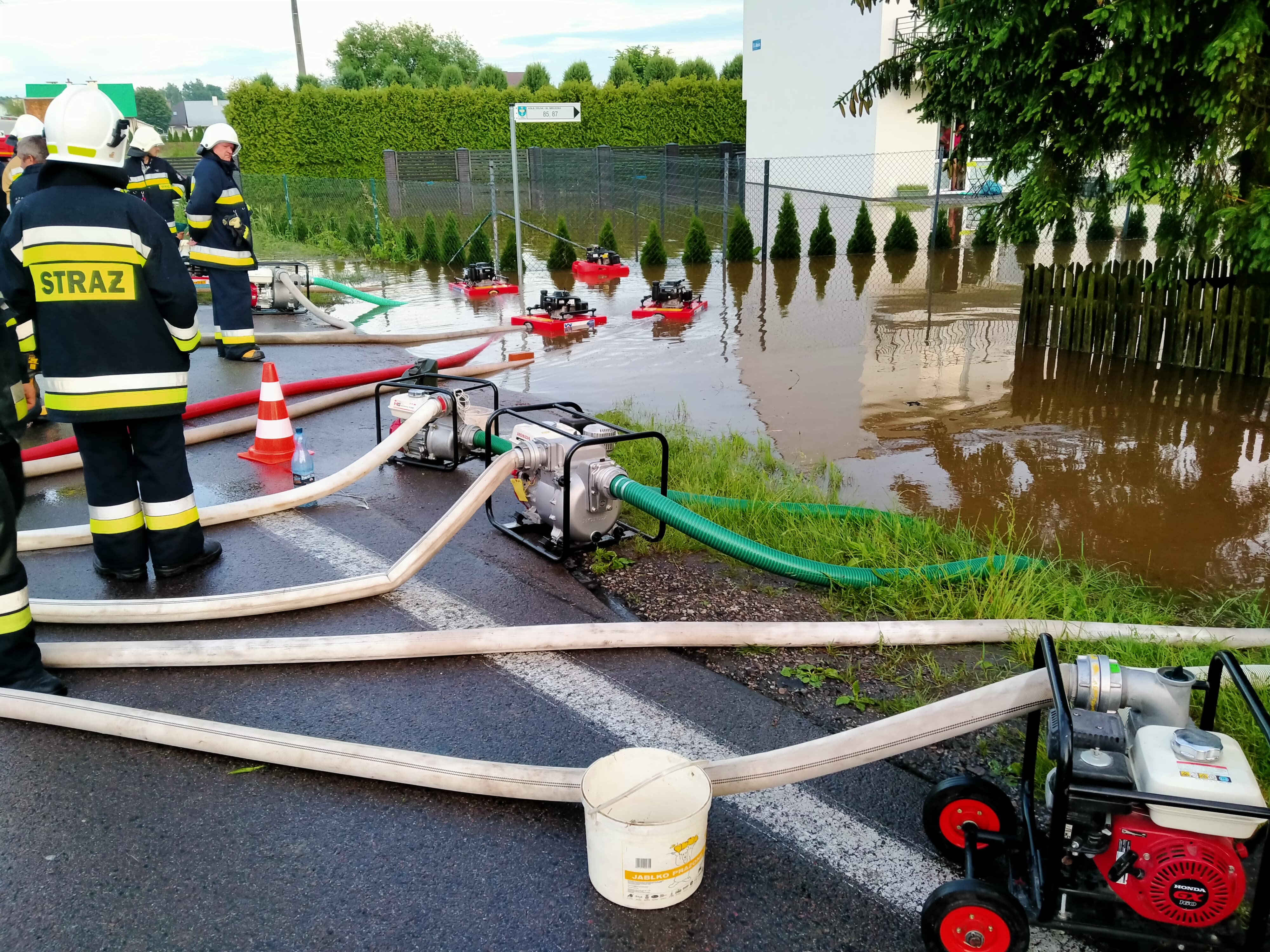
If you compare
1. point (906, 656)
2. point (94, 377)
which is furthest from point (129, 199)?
point (906, 656)

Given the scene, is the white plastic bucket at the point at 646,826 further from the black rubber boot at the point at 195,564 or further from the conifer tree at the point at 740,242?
the conifer tree at the point at 740,242

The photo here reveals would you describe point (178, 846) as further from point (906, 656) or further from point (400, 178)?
point (400, 178)

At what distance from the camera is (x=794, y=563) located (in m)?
4.53

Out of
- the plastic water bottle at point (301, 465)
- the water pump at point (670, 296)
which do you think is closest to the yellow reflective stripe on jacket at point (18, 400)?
the plastic water bottle at point (301, 465)

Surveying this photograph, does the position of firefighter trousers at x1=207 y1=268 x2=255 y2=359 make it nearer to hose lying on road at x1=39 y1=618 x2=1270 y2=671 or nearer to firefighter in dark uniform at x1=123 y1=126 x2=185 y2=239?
firefighter in dark uniform at x1=123 y1=126 x2=185 y2=239

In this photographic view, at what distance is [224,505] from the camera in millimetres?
5441

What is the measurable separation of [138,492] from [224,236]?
17.7ft

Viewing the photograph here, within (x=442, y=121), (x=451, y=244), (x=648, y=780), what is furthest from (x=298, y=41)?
(x=648, y=780)

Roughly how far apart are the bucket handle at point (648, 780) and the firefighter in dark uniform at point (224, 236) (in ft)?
26.9

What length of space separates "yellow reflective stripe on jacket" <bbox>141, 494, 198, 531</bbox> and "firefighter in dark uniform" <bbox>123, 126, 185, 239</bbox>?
22.2ft

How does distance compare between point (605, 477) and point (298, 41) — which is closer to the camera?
point (605, 477)

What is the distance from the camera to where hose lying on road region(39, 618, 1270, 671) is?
149 inches

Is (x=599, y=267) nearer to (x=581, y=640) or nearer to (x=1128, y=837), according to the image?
(x=581, y=640)

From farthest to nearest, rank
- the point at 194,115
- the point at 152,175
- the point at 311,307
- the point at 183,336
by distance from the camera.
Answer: the point at 194,115, the point at 311,307, the point at 152,175, the point at 183,336
